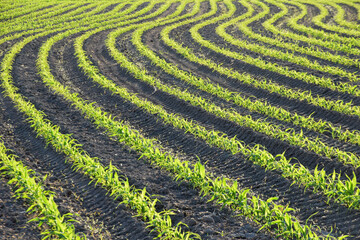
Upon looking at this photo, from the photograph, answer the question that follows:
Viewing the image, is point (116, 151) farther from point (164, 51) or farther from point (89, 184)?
point (164, 51)

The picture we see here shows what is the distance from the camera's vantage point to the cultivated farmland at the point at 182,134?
16.1 feet

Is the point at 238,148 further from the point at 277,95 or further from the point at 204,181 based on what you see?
the point at 277,95

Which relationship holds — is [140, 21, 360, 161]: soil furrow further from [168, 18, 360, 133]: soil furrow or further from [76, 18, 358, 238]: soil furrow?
[76, 18, 358, 238]: soil furrow

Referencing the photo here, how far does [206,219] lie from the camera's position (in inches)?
195

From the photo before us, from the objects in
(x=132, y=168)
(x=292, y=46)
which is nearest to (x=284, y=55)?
(x=292, y=46)

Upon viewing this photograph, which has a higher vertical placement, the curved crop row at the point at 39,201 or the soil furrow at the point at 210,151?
A: the curved crop row at the point at 39,201

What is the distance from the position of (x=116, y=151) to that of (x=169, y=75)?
4994mm

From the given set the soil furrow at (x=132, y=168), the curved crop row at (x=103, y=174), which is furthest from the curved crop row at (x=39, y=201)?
the curved crop row at (x=103, y=174)

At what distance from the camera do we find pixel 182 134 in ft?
25.2

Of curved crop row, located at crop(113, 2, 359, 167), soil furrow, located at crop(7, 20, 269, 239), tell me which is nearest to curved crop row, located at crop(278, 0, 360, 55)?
curved crop row, located at crop(113, 2, 359, 167)

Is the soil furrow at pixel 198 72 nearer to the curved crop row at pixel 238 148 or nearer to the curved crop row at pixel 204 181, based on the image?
the curved crop row at pixel 238 148

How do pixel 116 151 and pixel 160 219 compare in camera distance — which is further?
pixel 116 151

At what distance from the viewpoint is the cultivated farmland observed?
4.91m

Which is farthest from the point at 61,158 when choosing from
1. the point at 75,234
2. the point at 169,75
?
the point at 169,75
